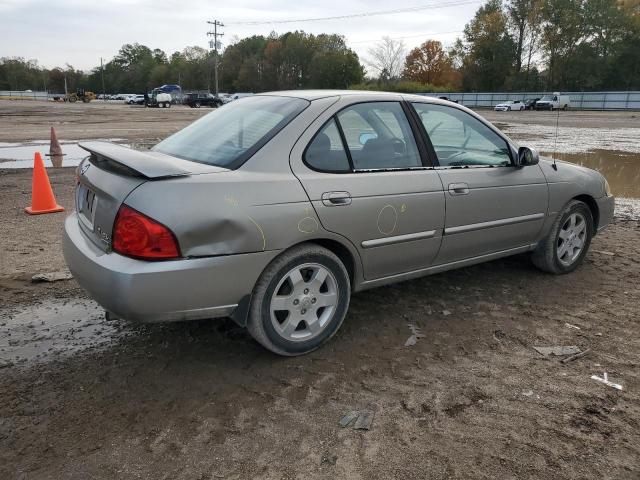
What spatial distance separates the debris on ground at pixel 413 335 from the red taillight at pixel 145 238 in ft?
5.51

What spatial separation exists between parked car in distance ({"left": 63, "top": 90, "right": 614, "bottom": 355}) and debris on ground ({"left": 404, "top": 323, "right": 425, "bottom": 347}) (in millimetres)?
397

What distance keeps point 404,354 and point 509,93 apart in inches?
2765


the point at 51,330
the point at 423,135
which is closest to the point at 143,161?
the point at 51,330

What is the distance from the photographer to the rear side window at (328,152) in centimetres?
327

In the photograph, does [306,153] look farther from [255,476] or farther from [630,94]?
[630,94]

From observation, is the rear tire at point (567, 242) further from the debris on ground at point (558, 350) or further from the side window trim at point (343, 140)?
the side window trim at point (343, 140)

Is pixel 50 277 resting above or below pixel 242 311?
below

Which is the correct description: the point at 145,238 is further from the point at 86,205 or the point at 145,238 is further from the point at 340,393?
the point at 340,393

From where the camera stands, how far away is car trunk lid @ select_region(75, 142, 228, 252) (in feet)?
9.41

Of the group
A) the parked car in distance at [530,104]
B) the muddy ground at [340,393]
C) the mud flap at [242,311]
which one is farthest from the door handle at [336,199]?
the parked car in distance at [530,104]

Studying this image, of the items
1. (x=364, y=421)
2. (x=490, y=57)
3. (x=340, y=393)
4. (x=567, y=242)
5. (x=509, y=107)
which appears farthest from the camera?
(x=490, y=57)

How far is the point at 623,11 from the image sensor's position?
2702 inches

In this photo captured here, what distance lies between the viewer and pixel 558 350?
3480mm

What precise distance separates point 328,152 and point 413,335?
140cm
